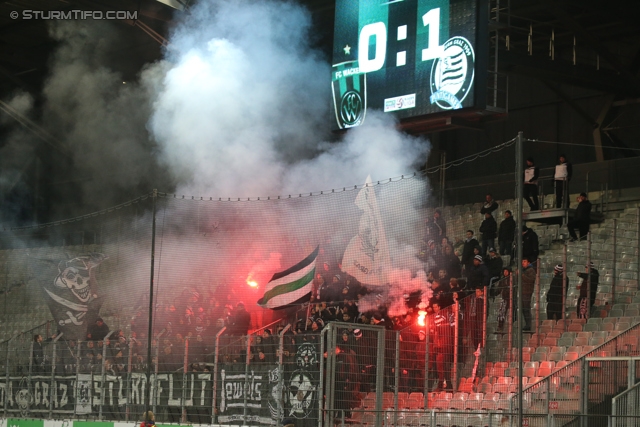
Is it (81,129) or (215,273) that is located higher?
(81,129)

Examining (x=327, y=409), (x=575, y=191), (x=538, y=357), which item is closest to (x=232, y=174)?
(x=575, y=191)

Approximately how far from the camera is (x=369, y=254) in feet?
51.0

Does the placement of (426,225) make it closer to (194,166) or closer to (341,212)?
(341,212)

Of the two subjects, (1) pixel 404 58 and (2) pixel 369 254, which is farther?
(1) pixel 404 58

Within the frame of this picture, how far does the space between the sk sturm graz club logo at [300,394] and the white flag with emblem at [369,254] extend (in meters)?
4.01

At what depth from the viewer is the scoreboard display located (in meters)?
15.7

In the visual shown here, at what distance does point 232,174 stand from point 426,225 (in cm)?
514

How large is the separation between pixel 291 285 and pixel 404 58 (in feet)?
14.1

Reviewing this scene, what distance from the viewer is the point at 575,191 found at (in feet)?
65.5

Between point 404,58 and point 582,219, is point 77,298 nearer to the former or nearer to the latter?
point 404,58

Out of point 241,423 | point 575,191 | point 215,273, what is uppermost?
point 575,191

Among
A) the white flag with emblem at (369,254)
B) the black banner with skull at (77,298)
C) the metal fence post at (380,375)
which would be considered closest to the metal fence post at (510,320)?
the metal fence post at (380,375)

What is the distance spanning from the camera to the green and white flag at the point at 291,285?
15.4 metres

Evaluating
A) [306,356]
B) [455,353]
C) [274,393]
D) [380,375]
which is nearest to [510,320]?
[455,353]
